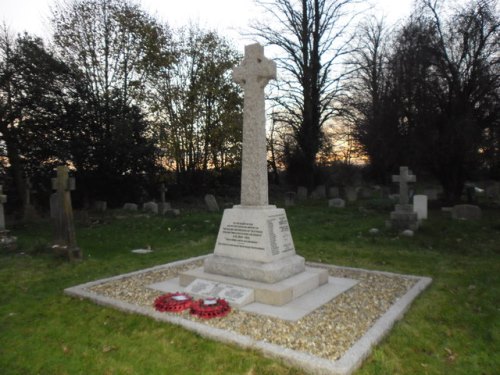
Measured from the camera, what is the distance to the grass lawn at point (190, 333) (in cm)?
349

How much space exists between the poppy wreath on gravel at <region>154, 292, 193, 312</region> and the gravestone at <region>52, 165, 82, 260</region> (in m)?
3.94

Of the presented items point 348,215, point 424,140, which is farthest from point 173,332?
point 424,140

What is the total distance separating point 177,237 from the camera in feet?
36.1

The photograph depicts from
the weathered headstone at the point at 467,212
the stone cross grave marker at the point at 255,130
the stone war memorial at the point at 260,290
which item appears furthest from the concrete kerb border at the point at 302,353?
the weathered headstone at the point at 467,212

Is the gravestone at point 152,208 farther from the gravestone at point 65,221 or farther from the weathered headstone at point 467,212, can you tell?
the weathered headstone at point 467,212

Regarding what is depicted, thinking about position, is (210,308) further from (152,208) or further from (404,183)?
(152,208)

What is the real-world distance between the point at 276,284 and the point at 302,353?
1706 mm

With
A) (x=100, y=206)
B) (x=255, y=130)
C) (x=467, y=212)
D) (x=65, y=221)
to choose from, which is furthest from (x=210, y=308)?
(x=100, y=206)

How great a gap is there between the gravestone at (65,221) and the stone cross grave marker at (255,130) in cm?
451

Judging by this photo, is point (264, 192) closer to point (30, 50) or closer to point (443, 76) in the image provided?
point (443, 76)

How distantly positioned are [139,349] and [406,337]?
285 centimetres

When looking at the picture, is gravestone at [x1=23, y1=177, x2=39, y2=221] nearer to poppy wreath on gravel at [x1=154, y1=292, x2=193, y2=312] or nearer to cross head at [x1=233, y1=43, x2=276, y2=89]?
poppy wreath on gravel at [x1=154, y1=292, x2=193, y2=312]

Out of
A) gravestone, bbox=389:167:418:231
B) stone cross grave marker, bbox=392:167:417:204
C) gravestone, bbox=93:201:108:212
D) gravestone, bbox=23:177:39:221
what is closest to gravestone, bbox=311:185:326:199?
stone cross grave marker, bbox=392:167:417:204

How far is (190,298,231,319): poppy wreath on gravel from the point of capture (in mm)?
4480
